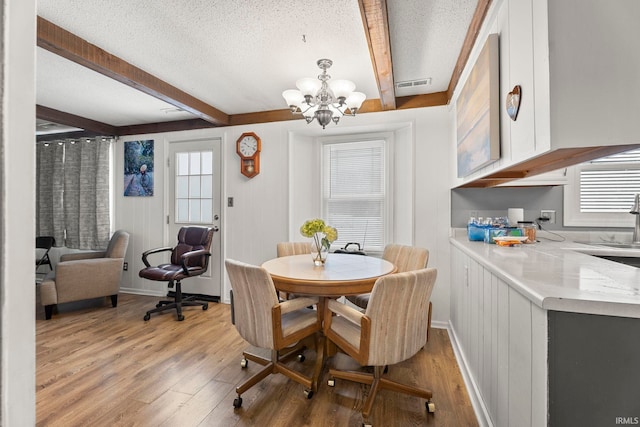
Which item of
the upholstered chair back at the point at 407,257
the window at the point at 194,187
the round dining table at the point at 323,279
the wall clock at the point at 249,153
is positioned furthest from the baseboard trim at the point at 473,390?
the window at the point at 194,187

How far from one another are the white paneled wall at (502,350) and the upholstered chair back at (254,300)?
1.14 metres

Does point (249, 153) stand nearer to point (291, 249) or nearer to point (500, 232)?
point (291, 249)

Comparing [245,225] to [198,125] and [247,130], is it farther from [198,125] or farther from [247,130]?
[198,125]

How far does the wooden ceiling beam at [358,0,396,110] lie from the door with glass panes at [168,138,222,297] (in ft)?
7.75

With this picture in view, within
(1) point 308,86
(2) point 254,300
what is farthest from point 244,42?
(2) point 254,300

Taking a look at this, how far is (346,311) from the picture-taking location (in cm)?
181

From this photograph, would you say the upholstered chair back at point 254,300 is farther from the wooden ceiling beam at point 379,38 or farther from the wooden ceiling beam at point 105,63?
the wooden ceiling beam at point 105,63

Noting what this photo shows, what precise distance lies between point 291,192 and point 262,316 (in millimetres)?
2091

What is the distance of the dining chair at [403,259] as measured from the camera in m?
2.51

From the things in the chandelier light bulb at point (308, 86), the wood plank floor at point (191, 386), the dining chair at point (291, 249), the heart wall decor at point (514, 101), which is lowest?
the wood plank floor at point (191, 386)

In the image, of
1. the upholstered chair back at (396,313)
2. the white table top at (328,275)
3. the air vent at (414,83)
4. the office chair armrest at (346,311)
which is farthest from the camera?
the air vent at (414,83)

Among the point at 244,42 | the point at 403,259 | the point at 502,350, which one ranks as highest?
the point at 244,42

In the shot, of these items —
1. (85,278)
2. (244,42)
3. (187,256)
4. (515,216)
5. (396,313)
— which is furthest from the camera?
(85,278)

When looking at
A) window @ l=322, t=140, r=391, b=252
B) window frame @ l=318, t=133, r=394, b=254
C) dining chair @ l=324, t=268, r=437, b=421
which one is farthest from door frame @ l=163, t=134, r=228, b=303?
dining chair @ l=324, t=268, r=437, b=421
